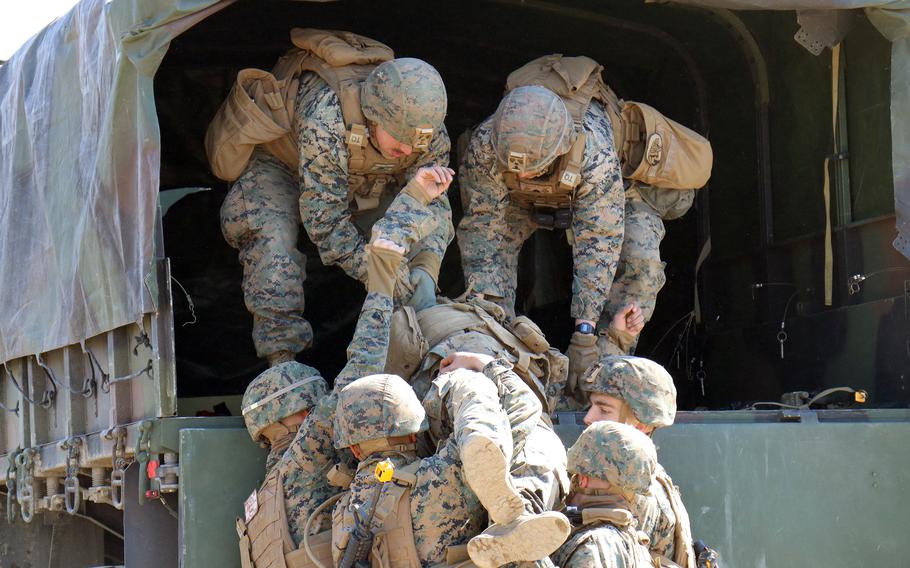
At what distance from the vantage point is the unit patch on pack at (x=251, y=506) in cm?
467

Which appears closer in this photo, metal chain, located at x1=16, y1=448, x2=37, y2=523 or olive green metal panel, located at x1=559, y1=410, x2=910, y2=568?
olive green metal panel, located at x1=559, y1=410, x2=910, y2=568

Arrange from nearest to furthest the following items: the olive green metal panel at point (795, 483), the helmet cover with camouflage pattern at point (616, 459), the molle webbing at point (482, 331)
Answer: the helmet cover with camouflage pattern at point (616, 459)
the molle webbing at point (482, 331)
the olive green metal panel at point (795, 483)

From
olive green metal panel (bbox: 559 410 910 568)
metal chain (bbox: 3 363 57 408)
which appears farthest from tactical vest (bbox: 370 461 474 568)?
metal chain (bbox: 3 363 57 408)

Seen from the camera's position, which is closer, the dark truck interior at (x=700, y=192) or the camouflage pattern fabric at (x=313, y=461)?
the camouflage pattern fabric at (x=313, y=461)

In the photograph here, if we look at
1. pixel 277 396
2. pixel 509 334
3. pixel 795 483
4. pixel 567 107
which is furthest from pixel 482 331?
pixel 567 107

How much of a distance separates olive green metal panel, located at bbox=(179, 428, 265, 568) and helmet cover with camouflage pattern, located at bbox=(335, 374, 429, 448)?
641mm

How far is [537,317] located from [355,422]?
3335mm

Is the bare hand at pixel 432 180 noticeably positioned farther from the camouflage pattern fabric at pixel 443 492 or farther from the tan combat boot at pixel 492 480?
the tan combat boot at pixel 492 480

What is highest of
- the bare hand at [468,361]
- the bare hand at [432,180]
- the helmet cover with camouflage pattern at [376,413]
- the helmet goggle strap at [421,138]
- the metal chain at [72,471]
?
the helmet goggle strap at [421,138]

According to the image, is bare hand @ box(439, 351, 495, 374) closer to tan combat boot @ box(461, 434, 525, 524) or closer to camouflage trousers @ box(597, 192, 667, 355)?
tan combat boot @ box(461, 434, 525, 524)

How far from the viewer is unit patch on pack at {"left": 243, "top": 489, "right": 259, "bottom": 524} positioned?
4668 millimetres

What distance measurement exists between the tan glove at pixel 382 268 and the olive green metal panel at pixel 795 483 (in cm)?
81

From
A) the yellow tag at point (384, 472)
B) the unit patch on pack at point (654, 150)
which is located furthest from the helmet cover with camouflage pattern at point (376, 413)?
the unit patch on pack at point (654, 150)

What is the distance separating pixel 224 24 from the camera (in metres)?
6.73
